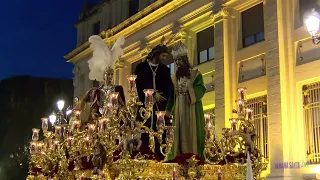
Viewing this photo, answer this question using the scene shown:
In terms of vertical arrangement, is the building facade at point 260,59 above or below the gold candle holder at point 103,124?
above

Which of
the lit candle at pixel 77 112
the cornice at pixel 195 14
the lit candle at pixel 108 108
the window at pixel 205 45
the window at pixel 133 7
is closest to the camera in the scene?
the lit candle at pixel 108 108

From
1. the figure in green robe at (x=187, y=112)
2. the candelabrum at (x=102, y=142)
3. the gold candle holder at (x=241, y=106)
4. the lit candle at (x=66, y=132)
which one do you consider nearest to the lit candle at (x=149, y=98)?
the candelabrum at (x=102, y=142)

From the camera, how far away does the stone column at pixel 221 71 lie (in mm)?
17469

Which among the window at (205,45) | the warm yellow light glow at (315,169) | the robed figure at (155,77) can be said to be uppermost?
the window at (205,45)

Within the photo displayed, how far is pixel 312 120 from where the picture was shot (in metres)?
14.6

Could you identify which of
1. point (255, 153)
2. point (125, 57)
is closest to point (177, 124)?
point (255, 153)

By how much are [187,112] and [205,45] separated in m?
9.36

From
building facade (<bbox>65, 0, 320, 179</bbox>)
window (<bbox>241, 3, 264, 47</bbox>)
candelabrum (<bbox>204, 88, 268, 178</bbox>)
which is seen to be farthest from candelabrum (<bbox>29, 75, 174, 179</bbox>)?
window (<bbox>241, 3, 264, 47</bbox>)

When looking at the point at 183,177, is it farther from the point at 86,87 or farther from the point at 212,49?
the point at 86,87

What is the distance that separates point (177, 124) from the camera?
10.7 metres

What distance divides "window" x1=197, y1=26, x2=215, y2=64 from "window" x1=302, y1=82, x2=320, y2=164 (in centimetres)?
507

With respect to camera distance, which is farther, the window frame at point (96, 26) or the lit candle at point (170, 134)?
the window frame at point (96, 26)

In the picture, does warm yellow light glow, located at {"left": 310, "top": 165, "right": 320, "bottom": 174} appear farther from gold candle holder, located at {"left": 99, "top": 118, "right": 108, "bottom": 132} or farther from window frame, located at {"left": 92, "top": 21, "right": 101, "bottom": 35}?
window frame, located at {"left": 92, "top": 21, "right": 101, "bottom": 35}

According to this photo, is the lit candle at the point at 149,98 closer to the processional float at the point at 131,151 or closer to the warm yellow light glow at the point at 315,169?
the processional float at the point at 131,151
